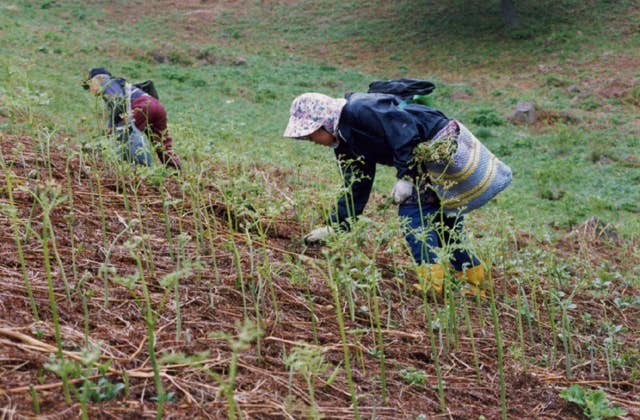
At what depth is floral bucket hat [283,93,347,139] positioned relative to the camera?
11.4 ft

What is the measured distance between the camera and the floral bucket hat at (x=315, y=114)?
11.4ft

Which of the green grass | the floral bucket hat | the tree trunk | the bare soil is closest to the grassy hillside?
the bare soil

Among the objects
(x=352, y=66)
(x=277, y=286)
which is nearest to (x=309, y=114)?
(x=277, y=286)

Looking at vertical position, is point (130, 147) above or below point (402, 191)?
above

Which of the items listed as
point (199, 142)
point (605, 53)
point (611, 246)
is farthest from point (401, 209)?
point (605, 53)

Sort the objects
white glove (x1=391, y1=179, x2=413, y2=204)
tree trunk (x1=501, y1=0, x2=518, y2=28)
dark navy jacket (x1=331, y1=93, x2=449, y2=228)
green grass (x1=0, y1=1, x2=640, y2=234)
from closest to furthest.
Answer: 1. dark navy jacket (x1=331, y1=93, x2=449, y2=228)
2. white glove (x1=391, y1=179, x2=413, y2=204)
3. green grass (x1=0, y1=1, x2=640, y2=234)
4. tree trunk (x1=501, y1=0, x2=518, y2=28)

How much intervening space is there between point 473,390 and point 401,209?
59.4 inches

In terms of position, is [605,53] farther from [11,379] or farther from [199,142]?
[11,379]

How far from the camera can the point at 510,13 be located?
795 inches

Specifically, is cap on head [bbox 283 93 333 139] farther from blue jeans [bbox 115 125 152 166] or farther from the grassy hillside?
blue jeans [bbox 115 125 152 166]

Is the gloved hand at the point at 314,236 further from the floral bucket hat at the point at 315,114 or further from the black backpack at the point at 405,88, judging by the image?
the black backpack at the point at 405,88

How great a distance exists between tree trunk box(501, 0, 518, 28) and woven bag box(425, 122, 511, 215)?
18.1 m

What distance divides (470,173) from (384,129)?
558 mm

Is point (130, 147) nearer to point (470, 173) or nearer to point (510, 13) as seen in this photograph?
point (470, 173)
